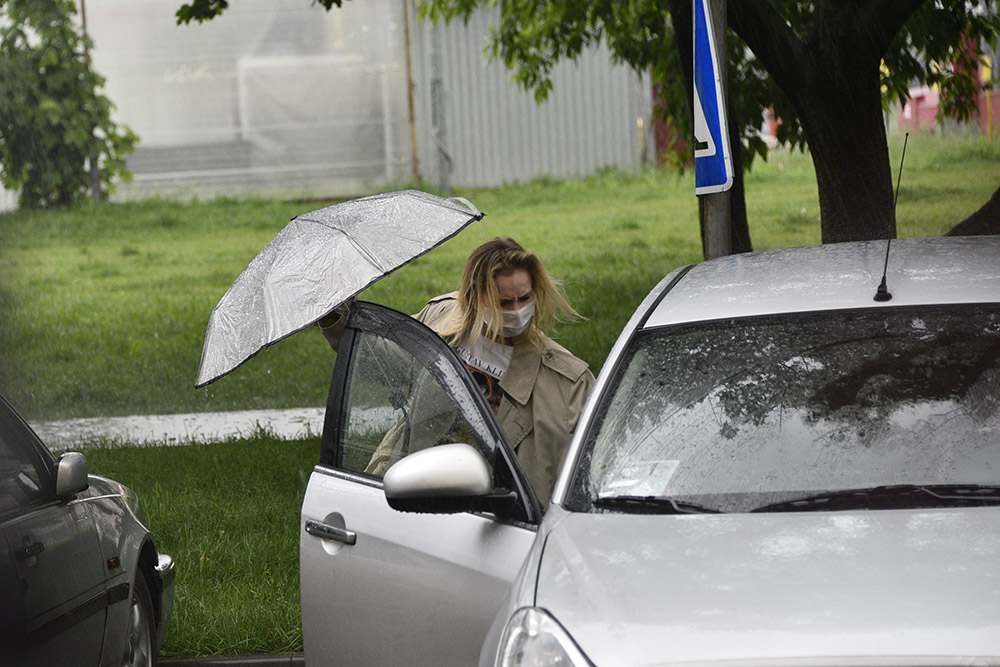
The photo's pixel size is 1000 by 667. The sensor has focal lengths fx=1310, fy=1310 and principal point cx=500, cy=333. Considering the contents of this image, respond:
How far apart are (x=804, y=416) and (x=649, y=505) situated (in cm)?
49

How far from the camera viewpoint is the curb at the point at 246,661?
5527mm

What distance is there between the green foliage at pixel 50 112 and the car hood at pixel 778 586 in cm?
1174

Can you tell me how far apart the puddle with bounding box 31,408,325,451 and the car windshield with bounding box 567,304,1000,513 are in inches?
280

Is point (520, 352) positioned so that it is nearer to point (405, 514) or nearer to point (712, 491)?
point (405, 514)

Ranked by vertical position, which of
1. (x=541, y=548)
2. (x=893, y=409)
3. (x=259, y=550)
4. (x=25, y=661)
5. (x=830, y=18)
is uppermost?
(x=830, y=18)

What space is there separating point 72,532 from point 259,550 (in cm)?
250

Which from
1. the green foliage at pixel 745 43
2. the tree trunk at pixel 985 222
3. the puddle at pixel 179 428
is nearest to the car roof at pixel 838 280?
the green foliage at pixel 745 43

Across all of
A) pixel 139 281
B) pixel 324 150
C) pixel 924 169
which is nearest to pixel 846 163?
pixel 924 169

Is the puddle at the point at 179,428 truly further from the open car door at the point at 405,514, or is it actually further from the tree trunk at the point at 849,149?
the open car door at the point at 405,514

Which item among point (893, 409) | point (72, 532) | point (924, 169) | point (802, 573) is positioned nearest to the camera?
point (802, 573)

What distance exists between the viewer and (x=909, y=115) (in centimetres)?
1186

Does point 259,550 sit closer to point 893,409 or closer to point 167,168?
point 893,409

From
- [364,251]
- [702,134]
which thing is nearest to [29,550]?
[364,251]

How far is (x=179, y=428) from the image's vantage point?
445 inches
